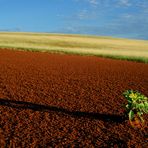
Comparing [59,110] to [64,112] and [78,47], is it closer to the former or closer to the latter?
[64,112]

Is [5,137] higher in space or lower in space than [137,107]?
lower

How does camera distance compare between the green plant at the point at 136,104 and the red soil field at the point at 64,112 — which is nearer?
the red soil field at the point at 64,112

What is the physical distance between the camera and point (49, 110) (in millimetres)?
11977

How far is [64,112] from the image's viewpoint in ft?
38.8

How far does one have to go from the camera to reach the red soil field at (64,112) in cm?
924

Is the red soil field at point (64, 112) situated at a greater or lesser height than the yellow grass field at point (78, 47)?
lesser

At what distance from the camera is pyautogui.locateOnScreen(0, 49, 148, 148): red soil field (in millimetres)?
9242

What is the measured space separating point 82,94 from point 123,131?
16.9ft

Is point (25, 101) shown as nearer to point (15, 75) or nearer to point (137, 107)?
point (137, 107)

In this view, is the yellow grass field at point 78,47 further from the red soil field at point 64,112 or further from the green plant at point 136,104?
the green plant at point 136,104

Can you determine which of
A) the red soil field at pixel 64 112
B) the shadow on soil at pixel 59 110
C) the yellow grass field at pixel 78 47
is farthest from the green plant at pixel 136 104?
the yellow grass field at pixel 78 47

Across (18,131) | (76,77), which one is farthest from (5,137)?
(76,77)

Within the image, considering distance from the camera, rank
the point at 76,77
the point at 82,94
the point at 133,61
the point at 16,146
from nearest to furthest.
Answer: the point at 16,146 < the point at 82,94 < the point at 76,77 < the point at 133,61

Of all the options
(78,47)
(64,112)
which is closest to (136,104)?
(64,112)
